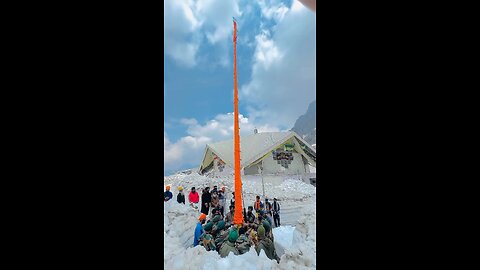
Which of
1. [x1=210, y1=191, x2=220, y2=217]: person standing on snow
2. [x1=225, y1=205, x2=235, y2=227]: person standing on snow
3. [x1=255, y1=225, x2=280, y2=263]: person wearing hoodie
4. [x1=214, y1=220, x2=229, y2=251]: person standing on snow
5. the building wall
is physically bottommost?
[x1=255, y1=225, x2=280, y2=263]: person wearing hoodie

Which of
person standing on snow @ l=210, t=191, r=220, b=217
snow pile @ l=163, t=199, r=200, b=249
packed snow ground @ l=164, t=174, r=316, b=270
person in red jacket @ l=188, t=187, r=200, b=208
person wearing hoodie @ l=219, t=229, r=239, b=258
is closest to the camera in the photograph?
packed snow ground @ l=164, t=174, r=316, b=270

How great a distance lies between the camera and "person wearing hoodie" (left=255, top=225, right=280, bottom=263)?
239 centimetres

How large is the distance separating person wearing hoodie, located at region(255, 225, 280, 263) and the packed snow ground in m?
0.05

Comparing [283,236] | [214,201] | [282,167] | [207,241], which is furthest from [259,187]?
[207,241]

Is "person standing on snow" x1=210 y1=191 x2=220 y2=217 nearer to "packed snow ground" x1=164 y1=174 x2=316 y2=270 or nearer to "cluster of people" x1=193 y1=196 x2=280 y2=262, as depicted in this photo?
"packed snow ground" x1=164 y1=174 x2=316 y2=270

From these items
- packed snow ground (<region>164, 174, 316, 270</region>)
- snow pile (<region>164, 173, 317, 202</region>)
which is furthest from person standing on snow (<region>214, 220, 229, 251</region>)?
snow pile (<region>164, 173, 317, 202</region>)

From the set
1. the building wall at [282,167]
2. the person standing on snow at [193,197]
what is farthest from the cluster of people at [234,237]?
the building wall at [282,167]

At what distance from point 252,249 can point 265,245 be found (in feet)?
2.50

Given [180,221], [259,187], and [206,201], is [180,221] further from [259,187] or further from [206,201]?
[259,187]
